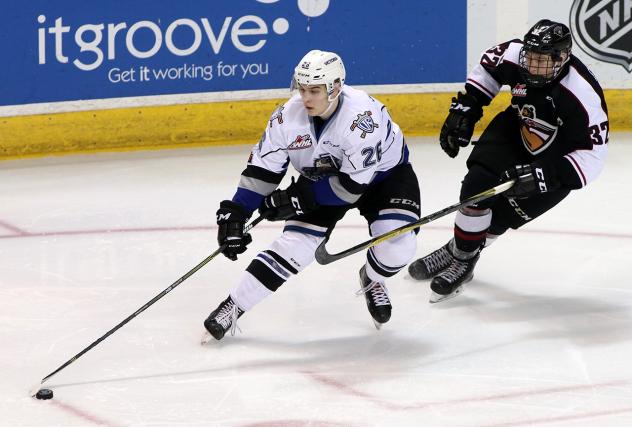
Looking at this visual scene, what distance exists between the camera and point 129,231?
496 cm

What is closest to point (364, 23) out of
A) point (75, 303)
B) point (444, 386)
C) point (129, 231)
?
point (129, 231)

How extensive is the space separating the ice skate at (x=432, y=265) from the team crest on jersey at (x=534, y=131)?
0.52 metres

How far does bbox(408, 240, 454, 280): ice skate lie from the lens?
169 inches

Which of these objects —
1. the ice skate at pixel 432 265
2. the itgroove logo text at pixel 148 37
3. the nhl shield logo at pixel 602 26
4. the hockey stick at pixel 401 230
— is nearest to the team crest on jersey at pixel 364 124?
the hockey stick at pixel 401 230

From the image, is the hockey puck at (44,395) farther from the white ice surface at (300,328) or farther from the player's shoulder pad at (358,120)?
the player's shoulder pad at (358,120)

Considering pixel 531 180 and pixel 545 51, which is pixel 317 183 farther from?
pixel 545 51

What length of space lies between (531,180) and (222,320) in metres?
1.02

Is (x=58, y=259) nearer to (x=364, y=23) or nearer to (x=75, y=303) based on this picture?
(x=75, y=303)

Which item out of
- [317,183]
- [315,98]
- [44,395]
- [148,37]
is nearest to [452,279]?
[317,183]

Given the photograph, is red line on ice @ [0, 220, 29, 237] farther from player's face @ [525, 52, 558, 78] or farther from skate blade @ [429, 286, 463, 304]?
player's face @ [525, 52, 558, 78]

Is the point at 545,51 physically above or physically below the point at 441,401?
above

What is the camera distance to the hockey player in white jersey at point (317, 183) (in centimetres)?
343

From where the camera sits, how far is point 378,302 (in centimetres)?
377

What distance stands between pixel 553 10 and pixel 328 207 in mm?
3028
